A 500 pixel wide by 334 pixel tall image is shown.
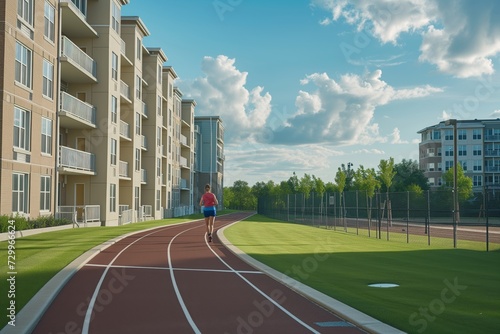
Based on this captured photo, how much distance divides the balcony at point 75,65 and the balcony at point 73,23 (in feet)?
5.65

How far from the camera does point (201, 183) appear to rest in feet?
329

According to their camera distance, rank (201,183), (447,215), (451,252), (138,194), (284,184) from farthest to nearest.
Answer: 1. (284,184)
2. (201,183)
3. (447,215)
4. (138,194)
5. (451,252)

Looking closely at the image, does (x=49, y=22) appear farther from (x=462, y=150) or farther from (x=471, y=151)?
(x=471, y=151)

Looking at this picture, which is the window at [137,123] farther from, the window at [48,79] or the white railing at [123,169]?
the window at [48,79]

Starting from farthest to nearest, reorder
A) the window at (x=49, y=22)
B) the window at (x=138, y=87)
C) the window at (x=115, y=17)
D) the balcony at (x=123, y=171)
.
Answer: the window at (x=138, y=87) < the balcony at (x=123, y=171) < the window at (x=115, y=17) < the window at (x=49, y=22)

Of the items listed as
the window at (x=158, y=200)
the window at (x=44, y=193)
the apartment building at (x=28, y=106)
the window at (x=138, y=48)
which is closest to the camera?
the apartment building at (x=28, y=106)

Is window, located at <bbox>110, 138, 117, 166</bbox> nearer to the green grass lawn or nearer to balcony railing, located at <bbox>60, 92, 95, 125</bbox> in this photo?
balcony railing, located at <bbox>60, 92, 95, 125</bbox>

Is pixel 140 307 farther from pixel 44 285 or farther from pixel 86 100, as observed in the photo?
pixel 86 100

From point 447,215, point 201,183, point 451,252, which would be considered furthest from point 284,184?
point 451,252

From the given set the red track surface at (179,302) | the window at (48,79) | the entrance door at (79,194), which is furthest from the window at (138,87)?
the red track surface at (179,302)

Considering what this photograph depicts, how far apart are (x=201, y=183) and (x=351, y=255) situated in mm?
81317

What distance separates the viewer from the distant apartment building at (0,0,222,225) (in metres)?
25.8

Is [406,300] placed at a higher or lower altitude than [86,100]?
lower

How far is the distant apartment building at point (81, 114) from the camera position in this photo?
25.8 meters
